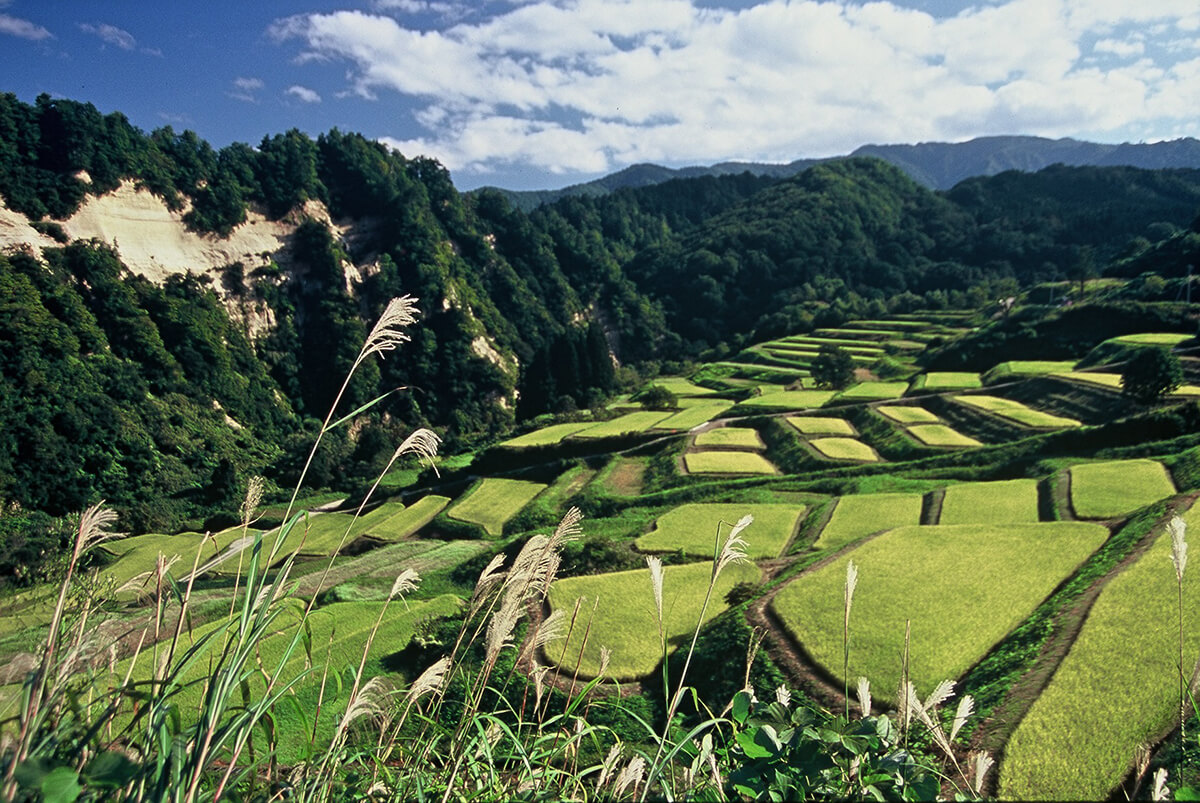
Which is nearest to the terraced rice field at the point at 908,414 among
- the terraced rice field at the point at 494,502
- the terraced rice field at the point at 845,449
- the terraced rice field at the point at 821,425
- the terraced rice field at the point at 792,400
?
the terraced rice field at the point at 821,425

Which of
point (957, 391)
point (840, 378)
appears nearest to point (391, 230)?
point (840, 378)

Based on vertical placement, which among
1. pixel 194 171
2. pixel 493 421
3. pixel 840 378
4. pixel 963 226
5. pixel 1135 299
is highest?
pixel 194 171

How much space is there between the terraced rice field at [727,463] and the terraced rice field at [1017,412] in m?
10.7

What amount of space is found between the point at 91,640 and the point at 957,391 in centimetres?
4104

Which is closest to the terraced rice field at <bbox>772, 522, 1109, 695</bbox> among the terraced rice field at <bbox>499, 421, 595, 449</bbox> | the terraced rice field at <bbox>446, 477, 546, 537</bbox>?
the terraced rice field at <bbox>446, 477, 546, 537</bbox>

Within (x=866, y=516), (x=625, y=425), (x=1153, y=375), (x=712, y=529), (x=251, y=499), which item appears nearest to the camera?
(x=251, y=499)

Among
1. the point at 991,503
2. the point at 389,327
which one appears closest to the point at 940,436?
the point at 991,503

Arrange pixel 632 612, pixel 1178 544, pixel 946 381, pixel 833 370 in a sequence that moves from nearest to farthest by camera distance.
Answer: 1. pixel 1178 544
2. pixel 632 612
3. pixel 946 381
4. pixel 833 370

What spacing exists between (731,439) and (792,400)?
8029 mm

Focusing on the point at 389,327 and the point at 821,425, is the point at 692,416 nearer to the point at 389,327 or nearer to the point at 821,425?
the point at 821,425

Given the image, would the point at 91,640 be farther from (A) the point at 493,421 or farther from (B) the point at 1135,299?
(A) the point at 493,421

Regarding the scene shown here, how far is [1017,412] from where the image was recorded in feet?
100

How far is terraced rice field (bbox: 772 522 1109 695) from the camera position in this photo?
432 inches

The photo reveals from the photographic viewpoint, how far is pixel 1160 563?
39.3 ft
